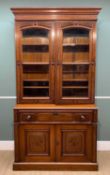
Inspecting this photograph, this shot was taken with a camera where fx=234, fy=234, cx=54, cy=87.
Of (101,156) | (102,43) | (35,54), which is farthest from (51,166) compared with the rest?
(102,43)

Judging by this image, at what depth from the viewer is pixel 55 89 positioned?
334cm

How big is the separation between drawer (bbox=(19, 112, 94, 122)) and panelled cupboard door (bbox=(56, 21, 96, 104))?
242mm

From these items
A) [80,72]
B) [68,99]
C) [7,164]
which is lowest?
[7,164]

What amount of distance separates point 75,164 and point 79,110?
0.76 metres

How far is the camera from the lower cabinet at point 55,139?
3.19m

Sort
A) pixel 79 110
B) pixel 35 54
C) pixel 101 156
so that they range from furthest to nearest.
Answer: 1. pixel 101 156
2. pixel 35 54
3. pixel 79 110

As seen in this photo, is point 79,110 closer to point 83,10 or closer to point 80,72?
point 80,72

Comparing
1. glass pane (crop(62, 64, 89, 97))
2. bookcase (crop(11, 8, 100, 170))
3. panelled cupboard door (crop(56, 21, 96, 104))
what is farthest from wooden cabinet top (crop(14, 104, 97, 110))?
glass pane (crop(62, 64, 89, 97))

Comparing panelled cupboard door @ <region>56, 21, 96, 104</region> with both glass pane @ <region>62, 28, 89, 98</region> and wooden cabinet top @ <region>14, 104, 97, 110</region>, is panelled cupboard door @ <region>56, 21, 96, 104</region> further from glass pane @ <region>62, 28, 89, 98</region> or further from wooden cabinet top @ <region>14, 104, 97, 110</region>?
wooden cabinet top @ <region>14, 104, 97, 110</region>

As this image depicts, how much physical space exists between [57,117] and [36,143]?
48 centimetres

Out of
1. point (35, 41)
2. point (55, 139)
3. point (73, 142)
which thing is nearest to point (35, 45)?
point (35, 41)

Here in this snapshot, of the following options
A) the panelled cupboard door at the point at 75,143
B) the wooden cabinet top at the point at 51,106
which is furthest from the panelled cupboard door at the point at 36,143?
the wooden cabinet top at the point at 51,106

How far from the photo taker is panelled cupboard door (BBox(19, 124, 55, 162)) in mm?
3217

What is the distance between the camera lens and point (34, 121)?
3.20 metres
